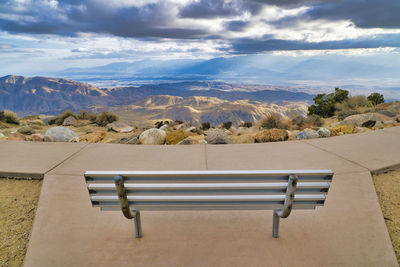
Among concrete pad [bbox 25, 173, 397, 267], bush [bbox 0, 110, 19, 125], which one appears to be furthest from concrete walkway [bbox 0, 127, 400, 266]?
bush [bbox 0, 110, 19, 125]

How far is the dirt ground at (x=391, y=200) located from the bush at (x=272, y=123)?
631 centimetres

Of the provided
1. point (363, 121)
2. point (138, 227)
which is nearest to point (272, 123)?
point (363, 121)

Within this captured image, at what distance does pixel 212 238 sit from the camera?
295 cm

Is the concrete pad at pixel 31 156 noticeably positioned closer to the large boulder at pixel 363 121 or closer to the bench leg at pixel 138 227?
the bench leg at pixel 138 227

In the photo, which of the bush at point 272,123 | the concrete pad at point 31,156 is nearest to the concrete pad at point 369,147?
the bush at point 272,123

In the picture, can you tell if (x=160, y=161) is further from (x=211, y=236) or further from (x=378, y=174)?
(x=378, y=174)

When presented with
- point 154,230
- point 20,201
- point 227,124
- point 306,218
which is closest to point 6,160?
point 20,201

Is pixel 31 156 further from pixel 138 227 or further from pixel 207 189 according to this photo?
pixel 207 189

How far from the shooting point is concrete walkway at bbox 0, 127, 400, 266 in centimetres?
270

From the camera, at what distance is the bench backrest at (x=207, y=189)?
2393mm

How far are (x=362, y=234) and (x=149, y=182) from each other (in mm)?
2348

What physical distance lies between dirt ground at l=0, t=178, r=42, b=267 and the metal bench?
116cm

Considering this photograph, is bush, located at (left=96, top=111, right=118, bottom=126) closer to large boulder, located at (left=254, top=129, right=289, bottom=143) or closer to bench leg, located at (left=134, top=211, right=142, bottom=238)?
large boulder, located at (left=254, top=129, right=289, bottom=143)

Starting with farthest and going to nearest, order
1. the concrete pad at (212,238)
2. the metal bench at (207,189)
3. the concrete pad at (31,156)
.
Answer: the concrete pad at (31,156) → the concrete pad at (212,238) → the metal bench at (207,189)
